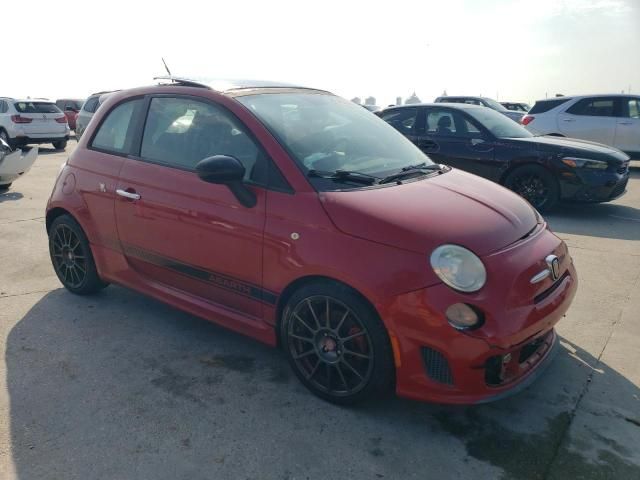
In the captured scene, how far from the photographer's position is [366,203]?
111 inches

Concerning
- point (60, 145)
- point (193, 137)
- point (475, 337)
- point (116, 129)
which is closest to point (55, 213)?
point (116, 129)

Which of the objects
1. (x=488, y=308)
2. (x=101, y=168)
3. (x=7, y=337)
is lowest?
(x=7, y=337)

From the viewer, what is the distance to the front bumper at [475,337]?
97.5 inches

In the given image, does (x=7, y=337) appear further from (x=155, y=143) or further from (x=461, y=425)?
(x=461, y=425)

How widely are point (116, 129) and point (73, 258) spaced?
113 cm

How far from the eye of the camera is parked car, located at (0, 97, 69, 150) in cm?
1531

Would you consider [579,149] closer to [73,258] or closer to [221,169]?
[221,169]

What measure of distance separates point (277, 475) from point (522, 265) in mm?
1550

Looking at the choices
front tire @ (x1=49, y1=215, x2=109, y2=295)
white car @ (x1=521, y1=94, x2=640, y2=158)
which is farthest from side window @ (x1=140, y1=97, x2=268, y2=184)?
white car @ (x1=521, y1=94, x2=640, y2=158)

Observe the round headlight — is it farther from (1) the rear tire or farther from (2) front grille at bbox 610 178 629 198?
(2) front grille at bbox 610 178 629 198

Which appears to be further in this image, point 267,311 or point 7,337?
point 7,337

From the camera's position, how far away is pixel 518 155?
7.46 meters

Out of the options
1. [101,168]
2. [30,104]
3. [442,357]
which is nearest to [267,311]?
[442,357]

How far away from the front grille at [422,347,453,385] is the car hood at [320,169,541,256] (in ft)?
1.60
